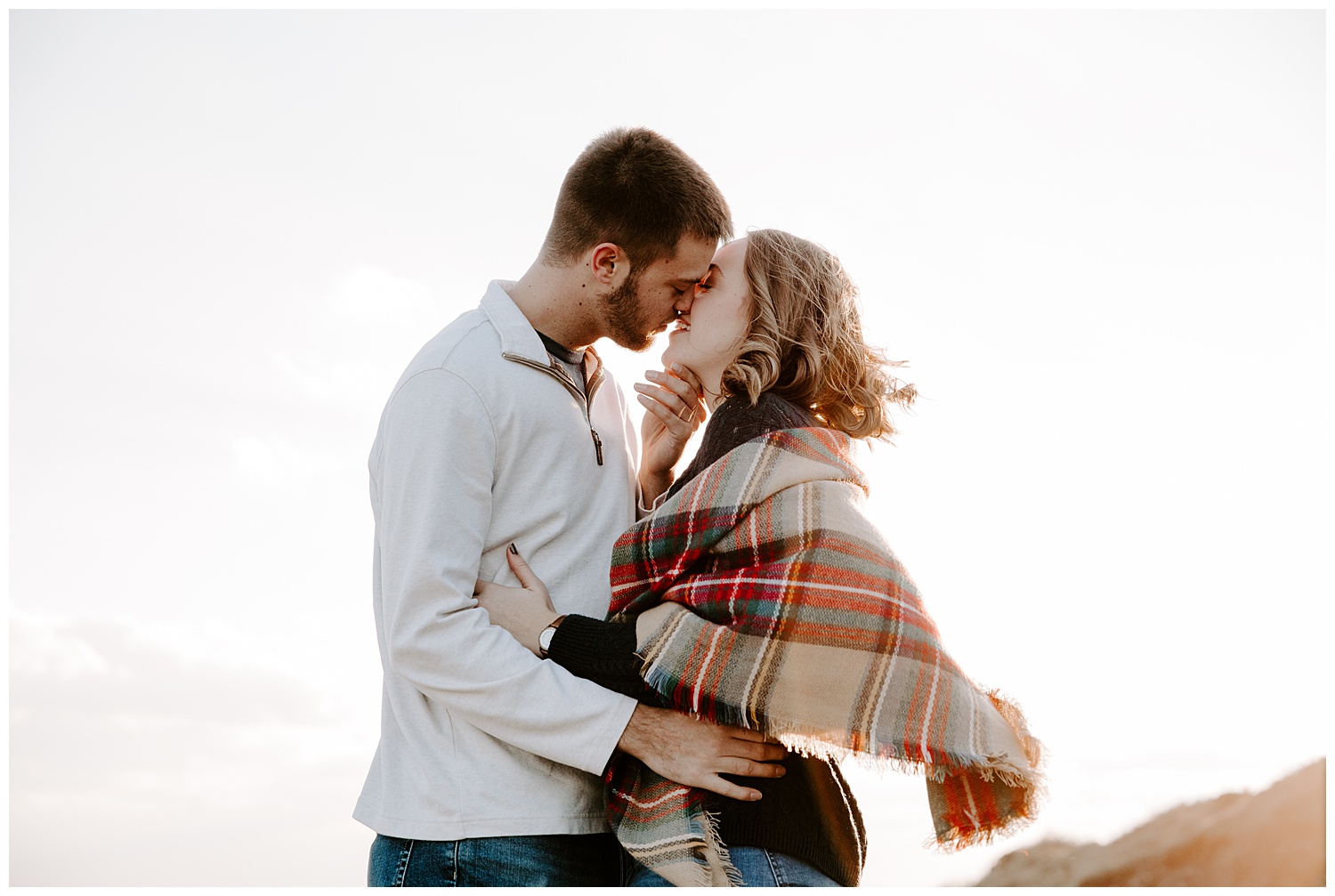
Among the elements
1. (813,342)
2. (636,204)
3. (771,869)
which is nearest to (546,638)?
(771,869)

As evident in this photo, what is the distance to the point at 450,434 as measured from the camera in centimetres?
213

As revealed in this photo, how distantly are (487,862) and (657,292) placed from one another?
141cm

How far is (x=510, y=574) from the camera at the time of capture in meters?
2.27

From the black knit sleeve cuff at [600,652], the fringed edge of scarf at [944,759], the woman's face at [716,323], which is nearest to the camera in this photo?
the fringed edge of scarf at [944,759]

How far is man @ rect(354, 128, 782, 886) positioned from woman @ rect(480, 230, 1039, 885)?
0.27 feet

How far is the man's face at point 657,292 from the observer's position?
8.48 feet

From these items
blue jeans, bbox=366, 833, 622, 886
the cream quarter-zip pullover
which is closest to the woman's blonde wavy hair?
the cream quarter-zip pullover

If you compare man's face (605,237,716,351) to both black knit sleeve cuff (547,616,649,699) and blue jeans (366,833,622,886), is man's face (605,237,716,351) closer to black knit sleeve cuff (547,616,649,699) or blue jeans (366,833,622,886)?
black knit sleeve cuff (547,616,649,699)

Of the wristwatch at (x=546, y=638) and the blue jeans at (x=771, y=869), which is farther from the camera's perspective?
the wristwatch at (x=546, y=638)

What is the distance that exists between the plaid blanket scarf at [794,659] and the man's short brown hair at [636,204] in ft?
2.40

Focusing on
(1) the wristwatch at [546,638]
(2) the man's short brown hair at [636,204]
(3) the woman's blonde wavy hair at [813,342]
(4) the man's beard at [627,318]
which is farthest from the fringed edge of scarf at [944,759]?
(2) the man's short brown hair at [636,204]

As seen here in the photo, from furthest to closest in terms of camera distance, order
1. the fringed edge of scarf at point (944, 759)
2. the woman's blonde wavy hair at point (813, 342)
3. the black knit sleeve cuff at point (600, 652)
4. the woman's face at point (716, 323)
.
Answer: the woman's face at point (716, 323), the woman's blonde wavy hair at point (813, 342), the black knit sleeve cuff at point (600, 652), the fringed edge of scarf at point (944, 759)

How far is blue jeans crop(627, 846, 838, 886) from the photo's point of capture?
6.48 feet

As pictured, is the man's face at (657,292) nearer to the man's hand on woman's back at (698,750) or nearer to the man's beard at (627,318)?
the man's beard at (627,318)
